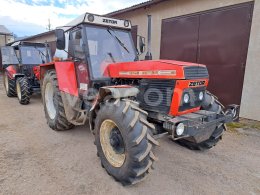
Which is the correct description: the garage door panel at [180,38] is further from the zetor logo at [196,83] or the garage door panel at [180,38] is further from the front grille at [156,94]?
the front grille at [156,94]

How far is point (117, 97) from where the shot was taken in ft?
8.16

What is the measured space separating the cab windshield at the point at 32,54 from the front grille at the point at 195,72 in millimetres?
6825

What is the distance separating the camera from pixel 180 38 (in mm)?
6312

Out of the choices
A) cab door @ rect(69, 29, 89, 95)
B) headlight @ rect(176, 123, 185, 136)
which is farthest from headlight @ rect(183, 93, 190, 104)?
cab door @ rect(69, 29, 89, 95)

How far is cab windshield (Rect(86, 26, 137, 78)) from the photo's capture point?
3262mm

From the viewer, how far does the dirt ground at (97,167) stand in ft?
7.84

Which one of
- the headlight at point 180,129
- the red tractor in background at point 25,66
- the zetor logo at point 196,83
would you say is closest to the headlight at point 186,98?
the zetor logo at point 196,83

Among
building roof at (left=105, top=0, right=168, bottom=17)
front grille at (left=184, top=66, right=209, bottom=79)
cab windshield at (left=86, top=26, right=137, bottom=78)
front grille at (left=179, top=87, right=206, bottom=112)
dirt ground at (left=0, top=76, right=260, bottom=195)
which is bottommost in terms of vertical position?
dirt ground at (left=0, top=76, right=260, bottom=195)

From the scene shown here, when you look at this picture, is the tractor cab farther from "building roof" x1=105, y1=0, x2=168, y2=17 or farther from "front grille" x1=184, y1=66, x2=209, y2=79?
"building roof" x1=105, y1=0, x2=168, y2=17

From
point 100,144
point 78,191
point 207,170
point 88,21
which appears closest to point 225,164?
point 207,170

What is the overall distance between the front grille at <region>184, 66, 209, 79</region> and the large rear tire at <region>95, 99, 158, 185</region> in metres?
0.73

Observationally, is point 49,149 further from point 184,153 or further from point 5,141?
point 184,153

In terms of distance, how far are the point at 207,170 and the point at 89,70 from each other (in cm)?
230

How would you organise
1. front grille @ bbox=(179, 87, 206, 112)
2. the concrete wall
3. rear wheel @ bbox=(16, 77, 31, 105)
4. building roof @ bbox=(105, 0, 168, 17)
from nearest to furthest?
front grille @ bbox=(179, 87, 206, 112) < the concrete wall < rear wheel @ bbox=(16, 77, 31, 105) < building roof @ bbox=(105, 0, 168, 17)
